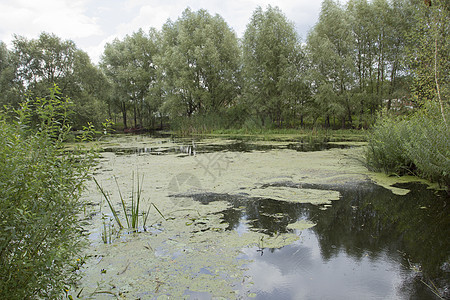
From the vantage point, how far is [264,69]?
1939 centimetres

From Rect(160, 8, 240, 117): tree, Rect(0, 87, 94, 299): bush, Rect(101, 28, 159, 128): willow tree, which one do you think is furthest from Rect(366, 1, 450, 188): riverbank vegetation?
Rect(101, 28, 159, 128): willow tree

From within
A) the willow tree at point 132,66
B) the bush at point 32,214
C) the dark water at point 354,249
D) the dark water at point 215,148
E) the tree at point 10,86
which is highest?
the willow tree at point 132,66

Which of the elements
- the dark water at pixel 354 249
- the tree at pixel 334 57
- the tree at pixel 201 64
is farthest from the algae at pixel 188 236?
the tree at pixel 201 64

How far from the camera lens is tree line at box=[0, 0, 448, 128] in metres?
16.9

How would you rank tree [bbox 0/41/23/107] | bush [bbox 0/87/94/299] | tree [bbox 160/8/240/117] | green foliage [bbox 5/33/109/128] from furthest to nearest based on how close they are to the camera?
1. tree [bbox 160/8/240/117]
2. green foliage [bbox 5/33/109/128]
3. tree [bbox 0/41/23/107]
4. bush [bbox 0/87/94/299]

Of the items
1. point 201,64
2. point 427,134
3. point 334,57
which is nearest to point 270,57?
point 334,57

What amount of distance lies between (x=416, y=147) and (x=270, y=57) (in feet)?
52.2

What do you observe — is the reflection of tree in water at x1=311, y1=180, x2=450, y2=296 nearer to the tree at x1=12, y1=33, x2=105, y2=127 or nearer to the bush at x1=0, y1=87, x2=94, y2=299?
the bush at x1=0, y1=87, x2=94, y2=299

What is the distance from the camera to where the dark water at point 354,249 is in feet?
6.75

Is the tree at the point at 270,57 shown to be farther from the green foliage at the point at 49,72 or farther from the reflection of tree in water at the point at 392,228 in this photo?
the reflection of tree in water at the point at 392,228

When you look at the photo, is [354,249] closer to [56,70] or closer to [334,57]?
[334,57]

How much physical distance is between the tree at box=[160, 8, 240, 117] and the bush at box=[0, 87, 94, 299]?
63.0 ft

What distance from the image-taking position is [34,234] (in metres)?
1.39

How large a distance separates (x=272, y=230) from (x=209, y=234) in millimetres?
675
